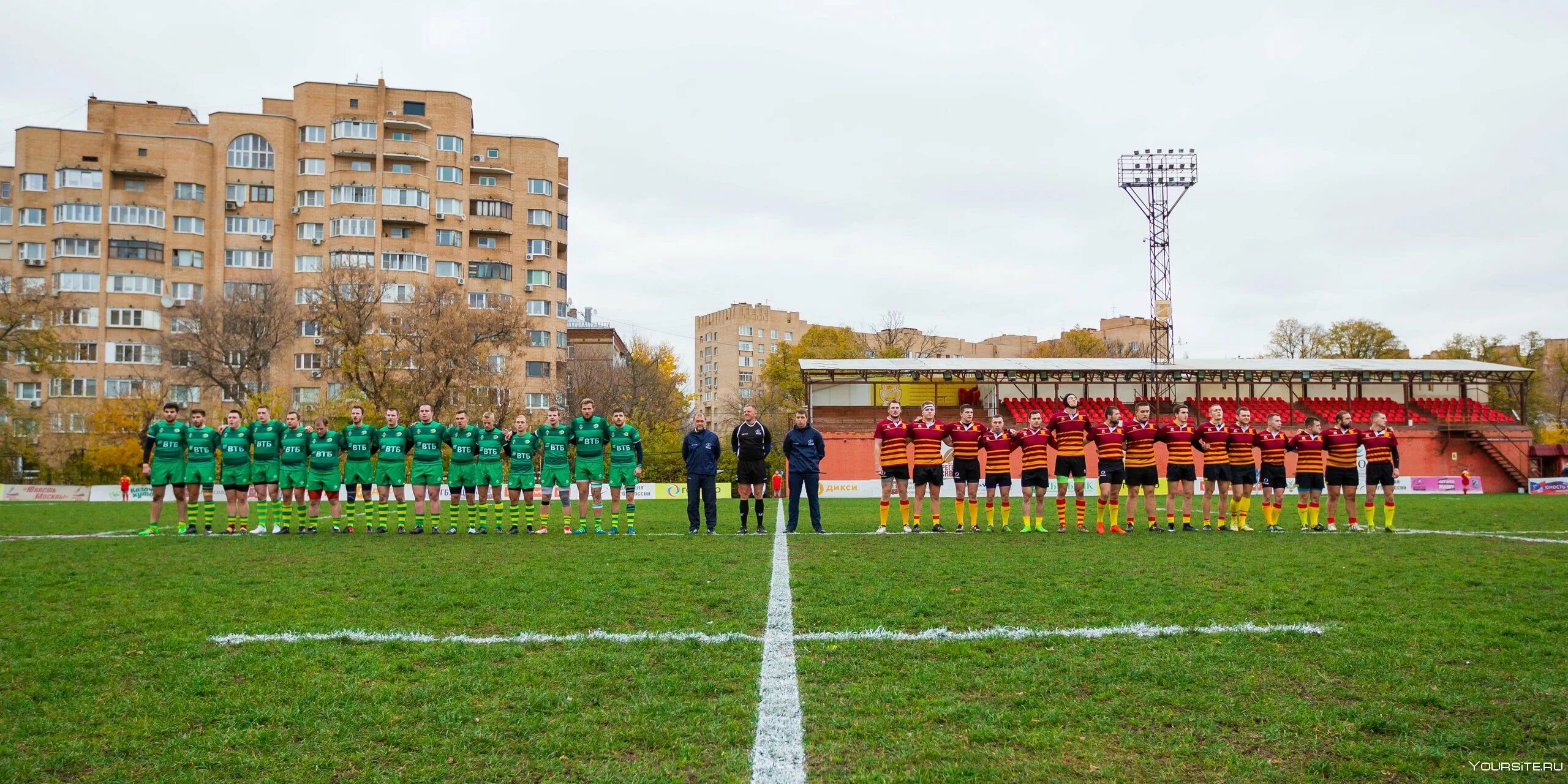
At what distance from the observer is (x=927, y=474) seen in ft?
46.4

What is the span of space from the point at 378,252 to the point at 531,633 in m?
54.9

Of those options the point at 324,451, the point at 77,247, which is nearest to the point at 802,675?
the point at 324,451

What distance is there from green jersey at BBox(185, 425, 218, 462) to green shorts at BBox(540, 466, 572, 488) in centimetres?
484

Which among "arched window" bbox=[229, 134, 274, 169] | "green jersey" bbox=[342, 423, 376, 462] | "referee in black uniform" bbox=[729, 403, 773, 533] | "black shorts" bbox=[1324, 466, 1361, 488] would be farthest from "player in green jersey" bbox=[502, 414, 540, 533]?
"arched window" bbox=[229, 134, 274, 169]

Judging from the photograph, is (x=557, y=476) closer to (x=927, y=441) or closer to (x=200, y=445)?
(x=200, y=445)

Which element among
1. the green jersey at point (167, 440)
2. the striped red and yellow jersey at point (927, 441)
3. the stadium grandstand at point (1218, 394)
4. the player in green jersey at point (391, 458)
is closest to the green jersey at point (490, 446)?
the player in green jersey at point (391, 458)

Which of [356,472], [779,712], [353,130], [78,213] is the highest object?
[353,130]

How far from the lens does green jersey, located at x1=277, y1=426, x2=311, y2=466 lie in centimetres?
1402

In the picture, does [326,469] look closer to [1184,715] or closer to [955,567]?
[955,567]

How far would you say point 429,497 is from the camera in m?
14.6

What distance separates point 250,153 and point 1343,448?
59244 millimetres

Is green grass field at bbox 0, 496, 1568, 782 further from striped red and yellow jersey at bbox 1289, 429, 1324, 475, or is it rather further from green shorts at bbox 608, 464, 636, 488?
striped red and yellow jersey at bbox 1289, 429, 1324, 475

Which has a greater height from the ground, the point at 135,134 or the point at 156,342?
the point at 135,134

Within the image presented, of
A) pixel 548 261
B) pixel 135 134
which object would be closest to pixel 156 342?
pixel 135 134
